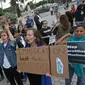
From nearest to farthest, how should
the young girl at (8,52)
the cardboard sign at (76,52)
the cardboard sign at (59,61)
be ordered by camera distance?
the cardboard sign at (59,61), the cardboard sign at (76,52), the young girl at (8,52)

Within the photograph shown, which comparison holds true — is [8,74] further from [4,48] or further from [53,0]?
[53,0]

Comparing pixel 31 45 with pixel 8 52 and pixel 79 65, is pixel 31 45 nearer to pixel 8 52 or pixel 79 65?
pixel 79 65

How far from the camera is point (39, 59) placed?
12.6ft

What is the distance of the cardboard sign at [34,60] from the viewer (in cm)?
375

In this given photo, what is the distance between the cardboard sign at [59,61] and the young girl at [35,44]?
0.23 meters

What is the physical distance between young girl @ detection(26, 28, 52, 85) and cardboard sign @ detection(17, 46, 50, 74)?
103 millimetres

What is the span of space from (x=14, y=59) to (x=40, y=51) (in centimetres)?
117

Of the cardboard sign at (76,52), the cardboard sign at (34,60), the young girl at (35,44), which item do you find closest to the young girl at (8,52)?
the cardboard sign at (34,60)

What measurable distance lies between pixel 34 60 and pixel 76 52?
696 millimetres

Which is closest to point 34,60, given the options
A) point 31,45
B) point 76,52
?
point 31,45

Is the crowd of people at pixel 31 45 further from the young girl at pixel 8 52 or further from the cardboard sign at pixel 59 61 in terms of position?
the cardboard sign at pixel 59 61

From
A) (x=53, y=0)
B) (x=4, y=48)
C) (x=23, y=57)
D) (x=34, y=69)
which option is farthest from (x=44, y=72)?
(x=53, y=0)

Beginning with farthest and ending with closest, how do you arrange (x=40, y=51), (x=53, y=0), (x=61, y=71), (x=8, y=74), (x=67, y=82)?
(x=53, y=0) < (x=8, y=74) < (x=67, y=82) < (x=40, y=51) < (x=61, y=71)

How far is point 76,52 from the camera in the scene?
3740mm
